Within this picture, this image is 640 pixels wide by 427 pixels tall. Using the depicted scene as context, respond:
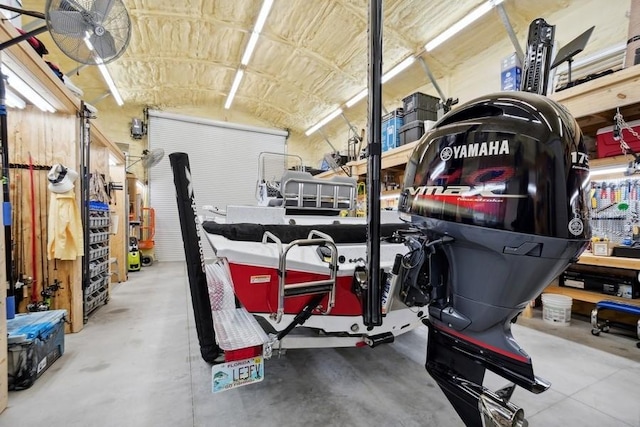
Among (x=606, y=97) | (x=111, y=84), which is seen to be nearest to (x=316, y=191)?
(x=606, y=97)

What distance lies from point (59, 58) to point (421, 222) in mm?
7578

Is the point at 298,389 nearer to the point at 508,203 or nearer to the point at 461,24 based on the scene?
the point at 508,203

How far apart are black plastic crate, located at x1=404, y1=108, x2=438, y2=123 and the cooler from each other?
16.1 ft

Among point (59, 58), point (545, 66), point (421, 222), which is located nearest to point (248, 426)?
point (421, 222)

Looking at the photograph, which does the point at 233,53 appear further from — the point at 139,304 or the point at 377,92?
the point at 377,92

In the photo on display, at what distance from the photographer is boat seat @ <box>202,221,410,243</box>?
Answer: 5.56ft

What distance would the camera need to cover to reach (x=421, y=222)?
1155 mm

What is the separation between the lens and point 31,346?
6.27 ft

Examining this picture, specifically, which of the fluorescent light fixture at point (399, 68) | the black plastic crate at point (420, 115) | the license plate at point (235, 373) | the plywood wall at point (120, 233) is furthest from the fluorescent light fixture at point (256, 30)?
the license plate at point (235, 373)

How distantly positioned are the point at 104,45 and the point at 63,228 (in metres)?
1.69

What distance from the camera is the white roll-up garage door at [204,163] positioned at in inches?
318

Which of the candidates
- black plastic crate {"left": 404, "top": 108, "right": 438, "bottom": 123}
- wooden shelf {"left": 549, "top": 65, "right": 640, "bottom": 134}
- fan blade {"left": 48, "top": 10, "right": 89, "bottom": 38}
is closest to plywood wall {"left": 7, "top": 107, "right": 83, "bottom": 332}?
fan blade {"left": 48, "top": 10, "right": 89, "bottom": 38}

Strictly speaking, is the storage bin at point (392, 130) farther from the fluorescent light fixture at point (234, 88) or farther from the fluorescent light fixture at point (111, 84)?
the fluorescent light fixture at point (111, 84)

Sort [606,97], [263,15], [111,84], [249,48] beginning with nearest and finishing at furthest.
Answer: [606,97], [263,15], [249,48], [111,84]
